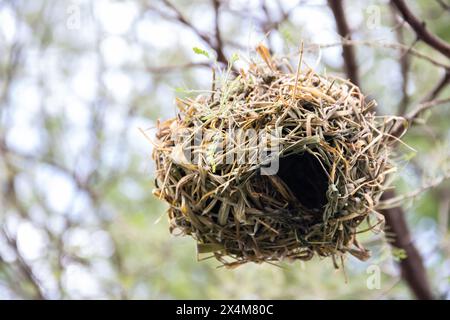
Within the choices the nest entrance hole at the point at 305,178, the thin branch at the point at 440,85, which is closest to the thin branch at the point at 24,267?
the nest entrance hole at the point at 305,178

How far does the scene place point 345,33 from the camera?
229cm

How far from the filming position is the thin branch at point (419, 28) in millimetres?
1762

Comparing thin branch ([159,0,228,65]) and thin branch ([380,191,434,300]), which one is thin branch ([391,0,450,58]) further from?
thin branch ([380,191,434,300])

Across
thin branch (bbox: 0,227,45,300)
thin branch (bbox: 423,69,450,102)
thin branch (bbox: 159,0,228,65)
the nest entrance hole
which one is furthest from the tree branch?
thin branch (bbox: 0,227,45,300)

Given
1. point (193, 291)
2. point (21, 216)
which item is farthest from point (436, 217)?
point (21, 216)

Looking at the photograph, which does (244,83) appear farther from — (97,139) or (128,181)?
(128,181)

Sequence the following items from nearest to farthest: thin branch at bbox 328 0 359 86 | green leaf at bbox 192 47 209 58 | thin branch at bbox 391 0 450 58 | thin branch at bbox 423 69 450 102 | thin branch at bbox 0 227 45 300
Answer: green leaf at bbox 192 47 209 58 < thin branch at bbox 391 0 450 58 < thin branch at bbox 423 69 450 102 < thin branch at bbox 328 0 359 86 < thin branch at bbox 0 227 45 300

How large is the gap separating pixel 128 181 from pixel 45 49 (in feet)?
2.98

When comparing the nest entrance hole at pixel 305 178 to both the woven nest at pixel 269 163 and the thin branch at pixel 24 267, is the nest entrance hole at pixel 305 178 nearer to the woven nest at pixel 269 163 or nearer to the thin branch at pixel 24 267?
the woven nest at pixel 269 163

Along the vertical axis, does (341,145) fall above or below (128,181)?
below

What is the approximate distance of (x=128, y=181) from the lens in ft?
13.2

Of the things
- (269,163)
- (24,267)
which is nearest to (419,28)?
(269,163)

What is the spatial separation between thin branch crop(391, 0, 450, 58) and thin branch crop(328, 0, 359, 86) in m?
0.27

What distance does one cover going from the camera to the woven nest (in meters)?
1.42
